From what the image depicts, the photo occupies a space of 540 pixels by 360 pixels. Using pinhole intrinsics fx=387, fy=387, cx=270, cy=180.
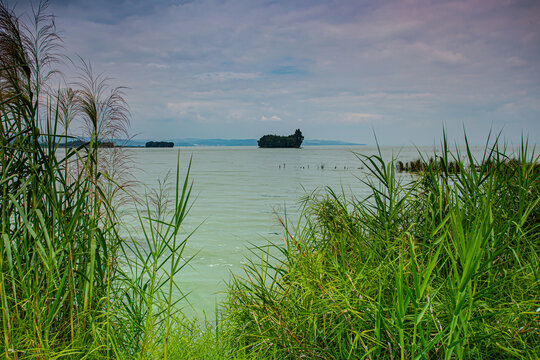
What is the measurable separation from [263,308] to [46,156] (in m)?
1.86

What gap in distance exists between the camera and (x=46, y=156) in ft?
8.46

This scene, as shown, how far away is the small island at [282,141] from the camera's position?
4727 inches

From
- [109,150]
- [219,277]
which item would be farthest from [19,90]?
[219,277]

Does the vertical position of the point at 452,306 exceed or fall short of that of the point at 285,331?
it exceeds it

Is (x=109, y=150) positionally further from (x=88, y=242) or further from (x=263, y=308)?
(x=263, y=308)

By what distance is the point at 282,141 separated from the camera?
12781 cm

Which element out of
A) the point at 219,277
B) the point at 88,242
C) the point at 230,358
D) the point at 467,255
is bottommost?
the point at 219,277

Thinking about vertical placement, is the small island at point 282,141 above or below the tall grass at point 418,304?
above

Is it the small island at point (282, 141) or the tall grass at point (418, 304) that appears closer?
the tall grass at point (418, 304)

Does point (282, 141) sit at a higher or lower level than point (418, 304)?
higher

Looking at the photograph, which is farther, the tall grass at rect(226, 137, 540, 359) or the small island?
the small island

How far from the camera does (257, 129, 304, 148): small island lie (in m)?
120

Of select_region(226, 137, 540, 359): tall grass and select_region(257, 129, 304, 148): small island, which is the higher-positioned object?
select_region(257, 129, 304, 148): small island

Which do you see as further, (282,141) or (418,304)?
(282,141)
